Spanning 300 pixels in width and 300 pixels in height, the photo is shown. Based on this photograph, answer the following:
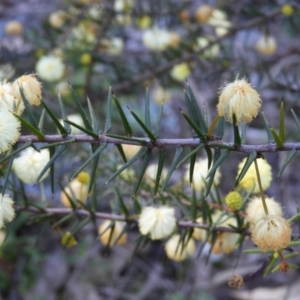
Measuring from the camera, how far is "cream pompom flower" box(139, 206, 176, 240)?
0.96 m

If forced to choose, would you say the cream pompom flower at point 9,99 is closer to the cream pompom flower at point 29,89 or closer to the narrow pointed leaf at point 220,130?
the cream pompom flower at point 29,89

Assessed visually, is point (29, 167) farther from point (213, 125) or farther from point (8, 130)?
point (213, 125)

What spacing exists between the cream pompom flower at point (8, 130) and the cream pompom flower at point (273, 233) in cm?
39

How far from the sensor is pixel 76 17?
1.99m

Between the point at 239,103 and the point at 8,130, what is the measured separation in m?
0.33

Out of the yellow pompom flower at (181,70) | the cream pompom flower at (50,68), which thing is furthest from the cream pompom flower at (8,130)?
the yellow pompom flower at (181,70)

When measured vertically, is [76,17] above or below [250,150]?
above

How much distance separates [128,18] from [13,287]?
1.19 metres

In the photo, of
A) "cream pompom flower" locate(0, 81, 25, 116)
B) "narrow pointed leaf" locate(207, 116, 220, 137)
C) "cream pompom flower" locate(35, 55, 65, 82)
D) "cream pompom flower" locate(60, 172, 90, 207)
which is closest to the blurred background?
"cream pompom flower" locate(35, 55, 65, 82)

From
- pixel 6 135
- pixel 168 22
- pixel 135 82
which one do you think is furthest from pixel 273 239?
pixel 168 22

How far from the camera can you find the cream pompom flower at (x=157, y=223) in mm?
955

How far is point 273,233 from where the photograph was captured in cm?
74

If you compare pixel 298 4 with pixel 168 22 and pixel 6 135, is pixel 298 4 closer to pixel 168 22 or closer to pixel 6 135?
pixel 168 22

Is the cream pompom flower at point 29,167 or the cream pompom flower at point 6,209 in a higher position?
the cream pompom flower at point 29,167
